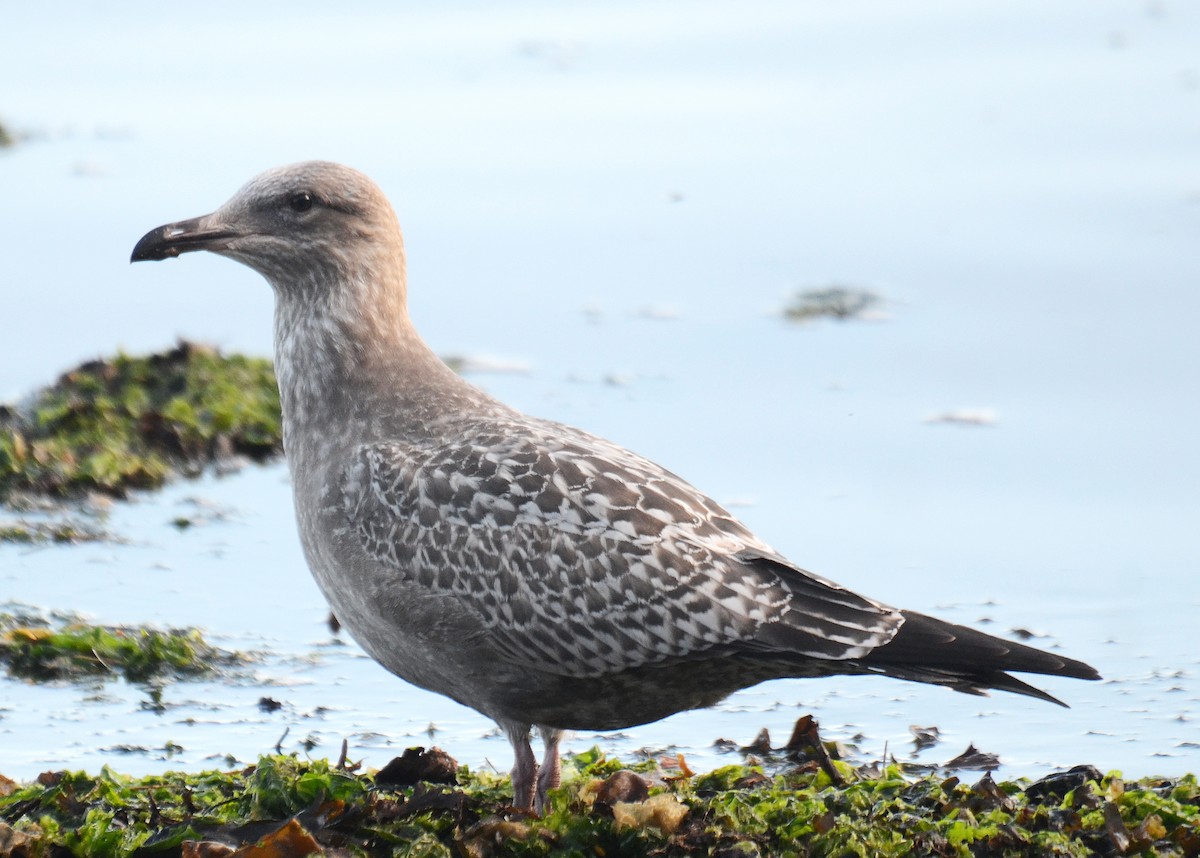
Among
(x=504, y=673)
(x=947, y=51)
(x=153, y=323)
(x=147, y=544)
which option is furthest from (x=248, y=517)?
(x=947, y=51)

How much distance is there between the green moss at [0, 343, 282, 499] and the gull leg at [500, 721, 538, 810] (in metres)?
3.93

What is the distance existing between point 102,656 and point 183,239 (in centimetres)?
168

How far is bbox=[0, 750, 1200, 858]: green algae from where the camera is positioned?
5762mm

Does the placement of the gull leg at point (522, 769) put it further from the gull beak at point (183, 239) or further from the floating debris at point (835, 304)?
the floating debris at point (835, 304)

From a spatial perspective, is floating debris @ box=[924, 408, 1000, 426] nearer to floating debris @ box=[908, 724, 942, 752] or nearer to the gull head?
floating debris @ box=[908, 724, 942, 752]

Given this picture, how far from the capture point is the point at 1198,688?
7.67 m

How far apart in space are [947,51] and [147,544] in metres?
8.62

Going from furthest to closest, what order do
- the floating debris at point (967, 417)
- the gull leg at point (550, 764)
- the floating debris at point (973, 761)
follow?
the floating debris at point (967, 417) < the floating debris at point (973, 761) < the gull leg at point (550, 764)

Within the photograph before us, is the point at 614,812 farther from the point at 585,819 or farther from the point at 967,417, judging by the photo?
the point at 967,417

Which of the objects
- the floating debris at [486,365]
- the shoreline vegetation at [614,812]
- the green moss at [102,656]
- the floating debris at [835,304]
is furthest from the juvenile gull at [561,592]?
the floating debris at [835,304]

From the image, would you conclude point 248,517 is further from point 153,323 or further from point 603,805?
point 603,805

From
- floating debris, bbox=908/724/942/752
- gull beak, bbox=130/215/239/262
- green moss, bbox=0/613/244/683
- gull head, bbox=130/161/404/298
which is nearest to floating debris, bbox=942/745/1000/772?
floating debris, bbox=908/724/942/752

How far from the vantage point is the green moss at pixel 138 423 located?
31.7 ft

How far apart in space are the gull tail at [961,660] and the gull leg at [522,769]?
106 cm
